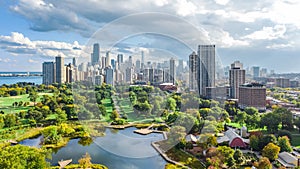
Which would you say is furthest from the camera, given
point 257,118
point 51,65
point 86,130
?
point 51,65

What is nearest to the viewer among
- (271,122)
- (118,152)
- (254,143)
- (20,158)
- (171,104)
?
(20,158)

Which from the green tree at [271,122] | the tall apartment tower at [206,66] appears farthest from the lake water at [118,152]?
the tall apartment tower at [206,66]

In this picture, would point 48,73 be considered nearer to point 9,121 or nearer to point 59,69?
point 59,69

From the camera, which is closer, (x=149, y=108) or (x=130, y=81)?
(x=149, y=108)

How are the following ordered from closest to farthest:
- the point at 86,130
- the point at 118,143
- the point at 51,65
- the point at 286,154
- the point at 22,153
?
1. the point at 22,153
2. the point at 286,154
3. the point at 118,143
4. the point at 86,130
5. the point at 51,65

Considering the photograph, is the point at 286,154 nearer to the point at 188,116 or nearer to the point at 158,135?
the point at 188,116

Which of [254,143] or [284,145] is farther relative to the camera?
[254,143]

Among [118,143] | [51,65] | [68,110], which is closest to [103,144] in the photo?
[118,143]

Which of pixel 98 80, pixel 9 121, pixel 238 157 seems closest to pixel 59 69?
pixel 98 80
